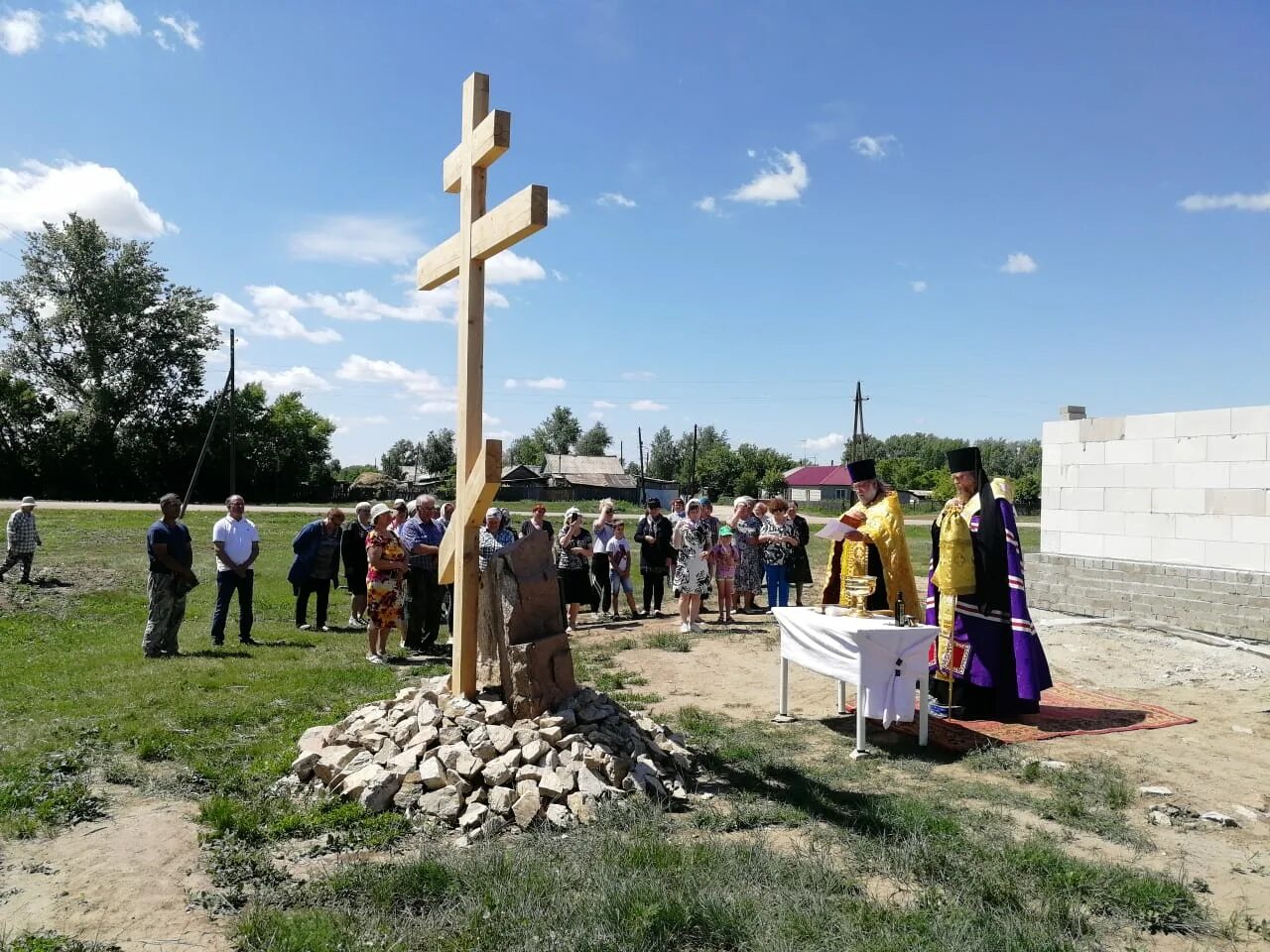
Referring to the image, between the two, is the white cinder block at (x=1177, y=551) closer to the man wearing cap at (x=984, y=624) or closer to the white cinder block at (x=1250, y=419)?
the white cinder block at (x=1250, y=419)

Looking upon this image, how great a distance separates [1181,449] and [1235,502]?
97 cm

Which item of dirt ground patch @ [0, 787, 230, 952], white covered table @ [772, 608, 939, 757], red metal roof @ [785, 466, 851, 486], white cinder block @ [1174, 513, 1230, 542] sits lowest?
dirt ground patch @ [0, 787, 230, 952]

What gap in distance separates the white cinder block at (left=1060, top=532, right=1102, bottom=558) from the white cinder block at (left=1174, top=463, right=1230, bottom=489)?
4.95ft

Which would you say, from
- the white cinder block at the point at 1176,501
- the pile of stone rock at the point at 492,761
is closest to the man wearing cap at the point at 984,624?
the pile of stone rock at the point at 492,761

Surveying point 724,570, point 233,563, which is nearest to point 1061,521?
point 724,570

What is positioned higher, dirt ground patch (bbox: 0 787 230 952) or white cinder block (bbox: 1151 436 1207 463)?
white cinder block (bbox: 1151 436 1207 463)

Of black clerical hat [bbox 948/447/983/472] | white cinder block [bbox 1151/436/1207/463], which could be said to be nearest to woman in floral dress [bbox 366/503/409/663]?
black clerical hat [bbox 948/447/983/472]

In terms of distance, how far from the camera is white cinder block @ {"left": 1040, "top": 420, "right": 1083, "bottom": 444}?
1306 cm

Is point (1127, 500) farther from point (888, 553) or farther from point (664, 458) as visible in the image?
point (664, 458)

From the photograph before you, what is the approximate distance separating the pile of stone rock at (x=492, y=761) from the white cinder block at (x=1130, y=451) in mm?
9276

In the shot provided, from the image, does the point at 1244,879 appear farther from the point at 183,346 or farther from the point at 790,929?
the point at 183,346

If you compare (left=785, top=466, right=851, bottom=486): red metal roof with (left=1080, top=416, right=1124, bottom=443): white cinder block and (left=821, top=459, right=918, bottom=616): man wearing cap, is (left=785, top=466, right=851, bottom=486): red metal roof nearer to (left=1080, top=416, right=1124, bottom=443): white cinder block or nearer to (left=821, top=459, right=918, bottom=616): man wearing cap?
(left=1080, top=416, right=1124, bottom=443): white cinder block

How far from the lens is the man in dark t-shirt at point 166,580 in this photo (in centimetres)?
904

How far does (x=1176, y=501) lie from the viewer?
1163 centimetres
